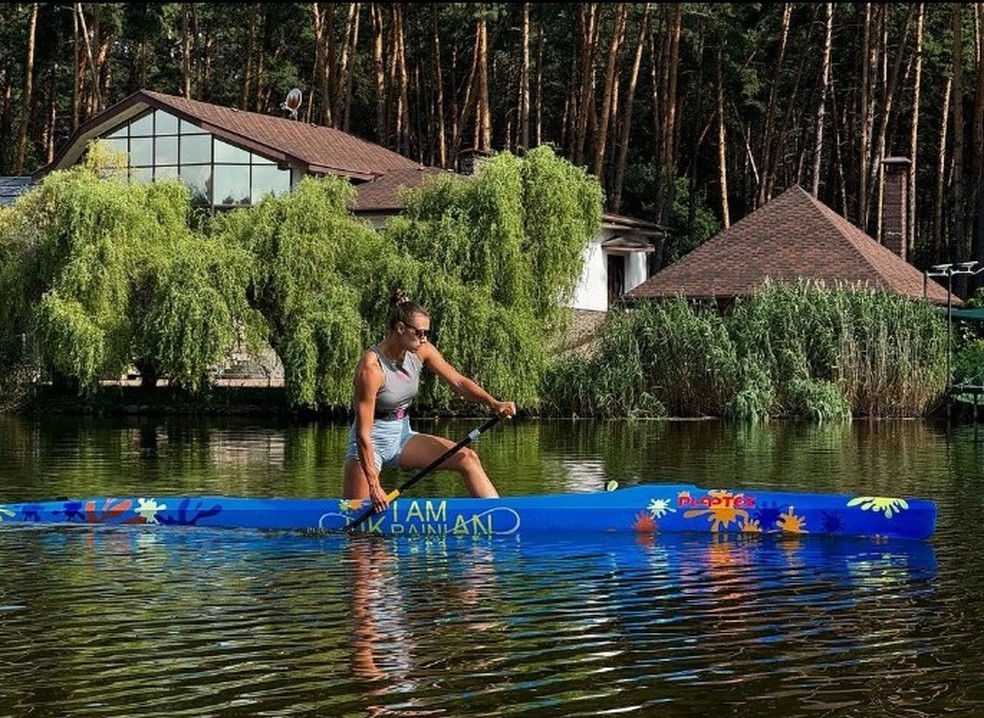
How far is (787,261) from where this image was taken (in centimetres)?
4194

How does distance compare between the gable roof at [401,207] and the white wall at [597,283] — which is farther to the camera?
the white wall at [597,283]

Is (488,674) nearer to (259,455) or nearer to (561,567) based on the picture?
(561,567)

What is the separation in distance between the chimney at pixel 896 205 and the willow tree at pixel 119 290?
68.9ft

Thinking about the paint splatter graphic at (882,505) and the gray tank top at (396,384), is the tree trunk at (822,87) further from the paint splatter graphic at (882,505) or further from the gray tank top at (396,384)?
the gray tank top at (396,384)

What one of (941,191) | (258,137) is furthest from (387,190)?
(941,191)

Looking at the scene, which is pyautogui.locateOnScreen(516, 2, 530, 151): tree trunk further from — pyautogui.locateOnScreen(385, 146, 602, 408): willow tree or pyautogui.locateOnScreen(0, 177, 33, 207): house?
pyautogui.locateOnScreen(385, 146, 602, 408): willow tree

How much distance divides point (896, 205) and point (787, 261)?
8.03m

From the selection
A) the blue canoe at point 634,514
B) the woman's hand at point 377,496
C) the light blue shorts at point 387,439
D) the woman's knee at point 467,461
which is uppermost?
the light blue shorts at point 387,439

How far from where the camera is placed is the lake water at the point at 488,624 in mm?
7770

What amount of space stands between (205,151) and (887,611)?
1605 inches

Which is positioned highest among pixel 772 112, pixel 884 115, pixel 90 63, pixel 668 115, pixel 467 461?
pixel 90 63

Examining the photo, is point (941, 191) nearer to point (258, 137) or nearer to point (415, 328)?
point (258, 137)

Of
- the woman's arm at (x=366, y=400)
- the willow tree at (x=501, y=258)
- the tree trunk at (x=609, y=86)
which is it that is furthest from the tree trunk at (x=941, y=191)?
the woman's arm at (x=366, y=400)

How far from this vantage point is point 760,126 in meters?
66.9
